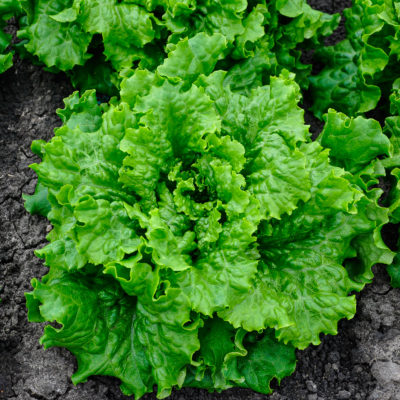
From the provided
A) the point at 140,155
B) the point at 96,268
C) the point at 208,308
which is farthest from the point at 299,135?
the point at 96,268

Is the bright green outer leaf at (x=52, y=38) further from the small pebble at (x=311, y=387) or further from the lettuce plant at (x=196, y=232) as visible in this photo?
the small pebble at (x=311, y=387)

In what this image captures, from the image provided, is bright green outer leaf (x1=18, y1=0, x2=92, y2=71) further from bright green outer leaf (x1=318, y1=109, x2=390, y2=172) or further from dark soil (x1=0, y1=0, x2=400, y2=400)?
bright green outer leaf (x1=318, y1=109, x2=390, y2=172)

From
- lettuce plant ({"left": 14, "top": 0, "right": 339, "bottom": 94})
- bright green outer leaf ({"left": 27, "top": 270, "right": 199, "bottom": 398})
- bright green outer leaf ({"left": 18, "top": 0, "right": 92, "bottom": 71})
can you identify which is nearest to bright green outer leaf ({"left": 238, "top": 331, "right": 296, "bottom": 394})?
bright green outer leaf ({"left": 27, "top": 270, "right": 199, "bottom": 398})

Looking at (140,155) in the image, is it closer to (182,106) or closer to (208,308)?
(182,106)

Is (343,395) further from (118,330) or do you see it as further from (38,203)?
(38,203)

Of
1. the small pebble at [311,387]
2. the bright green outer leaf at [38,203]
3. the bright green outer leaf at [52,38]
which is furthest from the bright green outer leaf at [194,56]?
the small pebble at [311,387]
